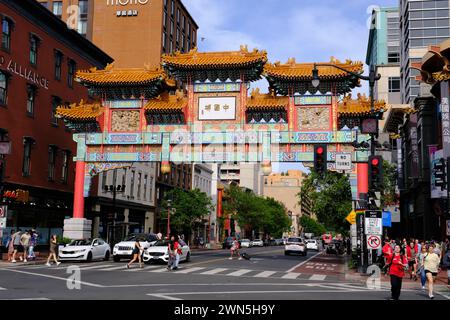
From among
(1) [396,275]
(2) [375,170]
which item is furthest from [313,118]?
(1) [396,275]

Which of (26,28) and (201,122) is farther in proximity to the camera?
(26,28)

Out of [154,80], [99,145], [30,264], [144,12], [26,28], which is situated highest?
[144,12]

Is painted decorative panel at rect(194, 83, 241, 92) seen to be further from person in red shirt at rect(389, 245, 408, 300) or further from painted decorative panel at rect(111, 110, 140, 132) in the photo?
person in red shirt at rect(389, 245, 408, 300)

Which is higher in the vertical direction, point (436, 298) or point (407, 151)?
point (407, 151)

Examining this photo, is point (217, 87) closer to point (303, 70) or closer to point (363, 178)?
point (303, 70)

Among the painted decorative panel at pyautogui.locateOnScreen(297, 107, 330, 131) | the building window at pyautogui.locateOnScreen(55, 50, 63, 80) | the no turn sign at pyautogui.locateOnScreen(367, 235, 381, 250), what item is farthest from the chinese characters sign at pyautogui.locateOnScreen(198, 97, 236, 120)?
the no turn sign at pyautogui.locateOnScreen(367, 235, 381, 250)

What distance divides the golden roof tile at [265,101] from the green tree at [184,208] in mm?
29898

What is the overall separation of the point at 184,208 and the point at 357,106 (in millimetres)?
33087

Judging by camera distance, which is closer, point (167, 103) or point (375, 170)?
point (375, 170)

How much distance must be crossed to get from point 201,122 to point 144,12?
4015cm

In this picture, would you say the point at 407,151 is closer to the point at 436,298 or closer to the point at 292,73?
the point at 292,73

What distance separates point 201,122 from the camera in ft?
111

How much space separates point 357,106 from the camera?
32.8 metres
